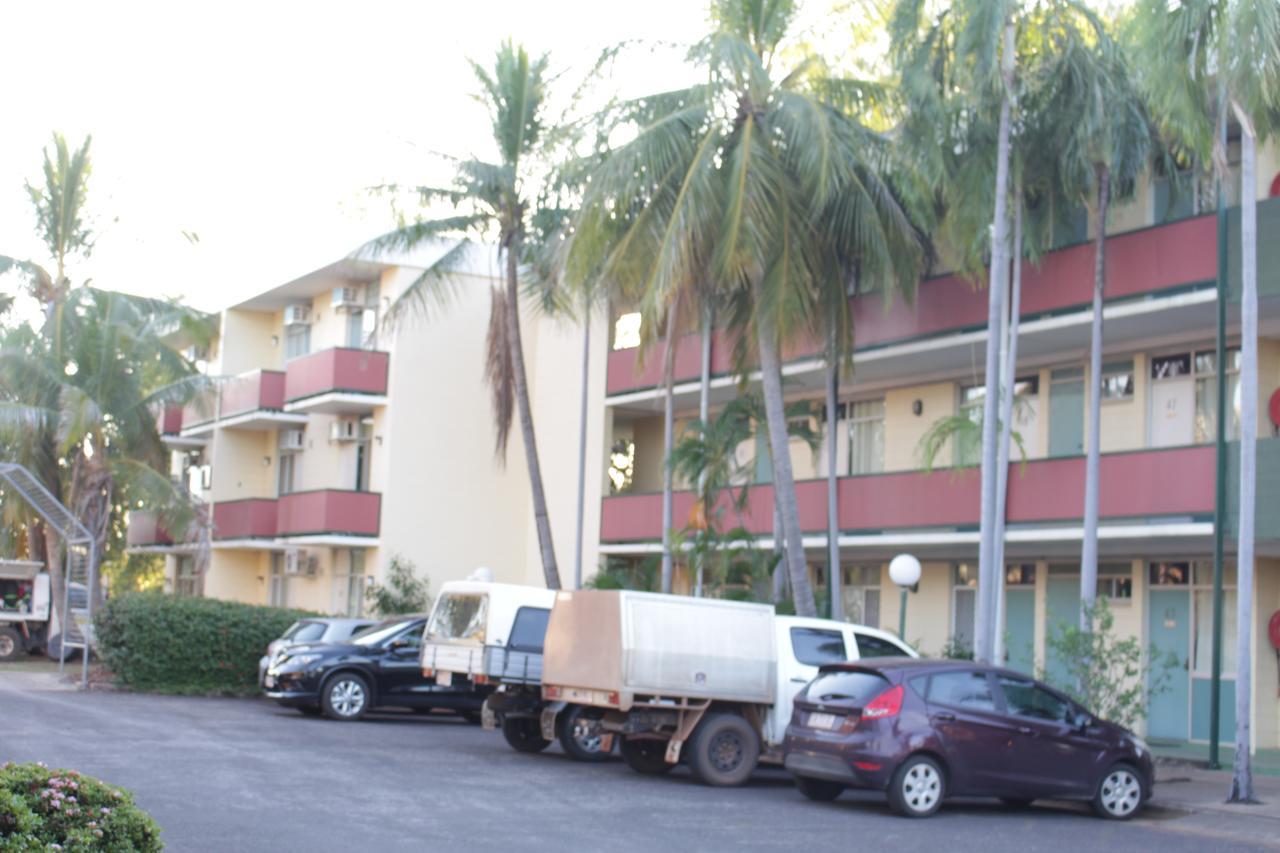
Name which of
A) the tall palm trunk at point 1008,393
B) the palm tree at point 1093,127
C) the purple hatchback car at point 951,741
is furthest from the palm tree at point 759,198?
the purple hatchback car at point 951,741

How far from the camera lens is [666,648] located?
57.0ft

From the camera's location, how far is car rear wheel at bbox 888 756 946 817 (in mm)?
14977

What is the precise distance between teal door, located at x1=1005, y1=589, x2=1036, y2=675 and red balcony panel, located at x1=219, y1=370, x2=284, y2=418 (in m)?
20.9

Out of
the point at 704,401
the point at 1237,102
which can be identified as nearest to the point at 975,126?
the point at 1237,102

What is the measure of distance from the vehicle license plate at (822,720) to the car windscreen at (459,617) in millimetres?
5510

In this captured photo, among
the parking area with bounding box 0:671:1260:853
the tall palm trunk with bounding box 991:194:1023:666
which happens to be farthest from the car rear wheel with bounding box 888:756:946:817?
the tall palm trunk with bounding box 991:194:1023:666

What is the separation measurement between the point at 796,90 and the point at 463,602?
342 inches

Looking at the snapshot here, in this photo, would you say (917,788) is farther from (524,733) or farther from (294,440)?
(294,440)

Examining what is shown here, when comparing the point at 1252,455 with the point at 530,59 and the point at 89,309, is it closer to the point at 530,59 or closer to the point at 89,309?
the point at 530,59

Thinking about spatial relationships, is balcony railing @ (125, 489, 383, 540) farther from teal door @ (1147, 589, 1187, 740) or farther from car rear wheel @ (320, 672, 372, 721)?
teal door @ (1147, 589, 1187, 740)

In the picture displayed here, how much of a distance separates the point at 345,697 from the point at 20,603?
1602 centimetres

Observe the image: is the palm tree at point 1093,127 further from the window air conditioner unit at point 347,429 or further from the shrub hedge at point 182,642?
the window air conditioner unit at point 347,429

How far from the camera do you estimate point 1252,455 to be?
16.8m

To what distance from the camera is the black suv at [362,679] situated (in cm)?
2461
